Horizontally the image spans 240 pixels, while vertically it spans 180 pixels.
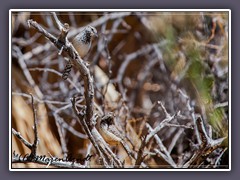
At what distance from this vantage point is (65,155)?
5.98ft

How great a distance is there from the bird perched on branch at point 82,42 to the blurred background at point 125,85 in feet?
0.09

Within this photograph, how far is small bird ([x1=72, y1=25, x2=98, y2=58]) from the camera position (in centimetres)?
177

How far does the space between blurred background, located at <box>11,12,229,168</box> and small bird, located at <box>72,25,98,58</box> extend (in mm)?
41

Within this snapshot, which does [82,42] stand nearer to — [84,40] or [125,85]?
[84,40]

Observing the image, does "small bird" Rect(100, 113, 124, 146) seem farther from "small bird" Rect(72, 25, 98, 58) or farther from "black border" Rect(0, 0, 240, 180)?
"small bird" Rect(72, 25, 98, 58)

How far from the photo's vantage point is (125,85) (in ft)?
6.40

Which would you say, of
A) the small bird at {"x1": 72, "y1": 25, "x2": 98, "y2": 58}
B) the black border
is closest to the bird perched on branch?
the small bird at {"x1": 72, "y1": 25, "x2": 98, "y2": 58}

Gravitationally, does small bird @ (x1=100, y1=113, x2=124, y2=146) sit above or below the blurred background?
below

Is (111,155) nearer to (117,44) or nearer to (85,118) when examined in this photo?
(85,118)

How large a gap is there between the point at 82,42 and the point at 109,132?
355 millimetres

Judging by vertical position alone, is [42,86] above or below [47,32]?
below
